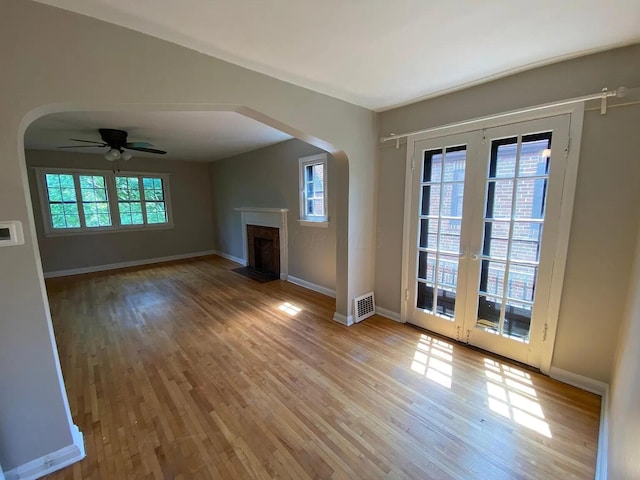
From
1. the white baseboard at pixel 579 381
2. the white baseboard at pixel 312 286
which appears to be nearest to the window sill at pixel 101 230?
the white baseboard at pixel 312 286

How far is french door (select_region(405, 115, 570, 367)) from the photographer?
2.14m

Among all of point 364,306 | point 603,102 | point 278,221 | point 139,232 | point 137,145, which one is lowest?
point 364,306

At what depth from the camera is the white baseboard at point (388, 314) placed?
3.24m

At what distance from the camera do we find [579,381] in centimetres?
209

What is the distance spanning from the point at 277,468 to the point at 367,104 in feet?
10.5

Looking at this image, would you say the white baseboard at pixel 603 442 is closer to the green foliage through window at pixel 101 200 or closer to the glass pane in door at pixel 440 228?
the glass pane in door at pixel 440 228

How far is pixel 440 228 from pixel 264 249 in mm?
3767

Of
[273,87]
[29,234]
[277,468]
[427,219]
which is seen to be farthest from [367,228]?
[29,234]

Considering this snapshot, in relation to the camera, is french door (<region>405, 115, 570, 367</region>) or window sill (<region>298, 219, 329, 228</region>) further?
window sill (<region>298, 219, 329, 228</region>)

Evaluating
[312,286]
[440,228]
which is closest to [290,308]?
[312,286]

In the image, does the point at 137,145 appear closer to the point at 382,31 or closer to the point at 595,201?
the point at 382,31

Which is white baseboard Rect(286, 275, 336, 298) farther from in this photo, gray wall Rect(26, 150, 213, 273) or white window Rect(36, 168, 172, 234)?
white window Rect(36, 168, 172, 234)

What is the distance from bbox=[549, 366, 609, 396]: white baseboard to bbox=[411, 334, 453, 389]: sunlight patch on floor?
0.78 meters

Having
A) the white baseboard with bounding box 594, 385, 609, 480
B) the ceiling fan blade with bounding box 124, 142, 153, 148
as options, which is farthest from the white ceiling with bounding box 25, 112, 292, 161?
the white baseboard with bounding box 594, 385, 609, 480
